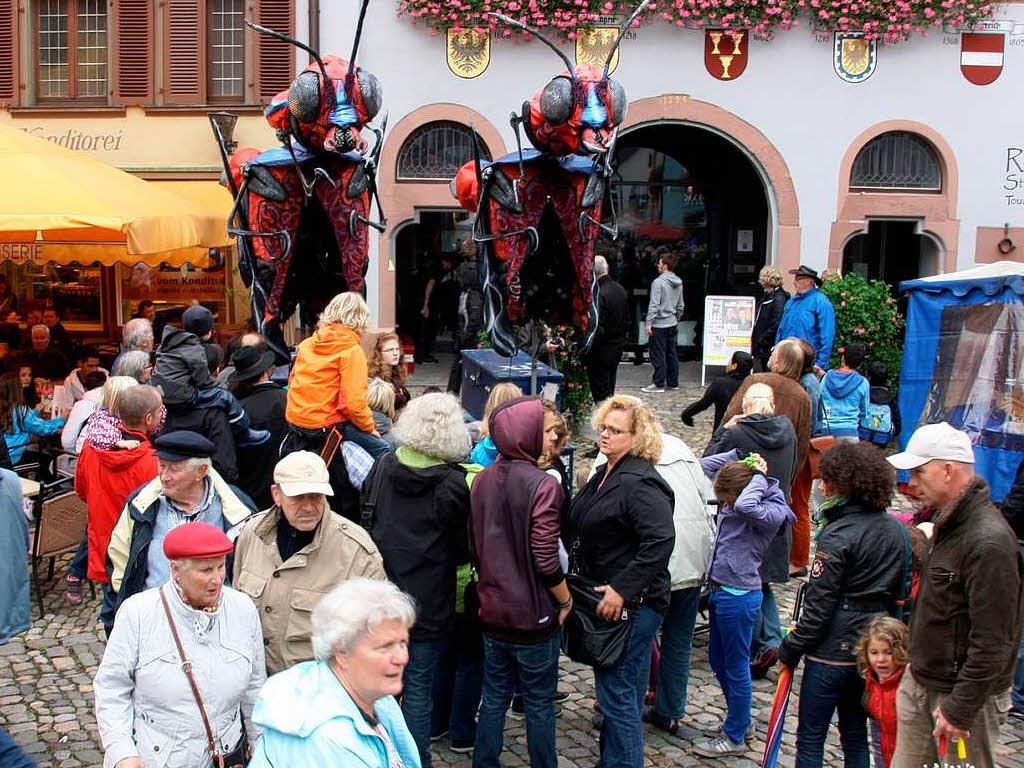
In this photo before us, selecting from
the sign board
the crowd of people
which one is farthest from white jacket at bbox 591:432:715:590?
the sign board

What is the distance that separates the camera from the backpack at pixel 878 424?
9953mm

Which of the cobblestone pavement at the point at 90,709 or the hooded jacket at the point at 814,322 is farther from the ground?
the hooded jacket at the point at 814,322

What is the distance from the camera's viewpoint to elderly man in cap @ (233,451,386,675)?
3.99m

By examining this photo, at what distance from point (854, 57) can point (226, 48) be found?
8206mm

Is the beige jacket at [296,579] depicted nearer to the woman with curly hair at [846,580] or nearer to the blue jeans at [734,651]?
the woman with curly hair at [846,580]

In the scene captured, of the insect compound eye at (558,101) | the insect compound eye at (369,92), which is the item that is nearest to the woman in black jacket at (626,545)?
the insect compound eye at (558,101)

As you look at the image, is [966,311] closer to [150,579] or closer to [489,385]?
[489,385]

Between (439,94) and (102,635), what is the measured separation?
31.9ft

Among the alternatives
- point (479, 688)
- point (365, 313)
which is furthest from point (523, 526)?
point (365, 313)

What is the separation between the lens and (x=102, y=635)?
6750 mm

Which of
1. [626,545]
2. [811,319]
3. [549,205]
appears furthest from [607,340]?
[626,545]

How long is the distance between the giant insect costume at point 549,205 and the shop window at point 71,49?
9.18 m

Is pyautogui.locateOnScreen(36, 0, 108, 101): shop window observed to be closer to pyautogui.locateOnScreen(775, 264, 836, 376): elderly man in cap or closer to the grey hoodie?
the grey hoodie

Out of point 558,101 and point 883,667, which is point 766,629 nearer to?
point 883,667
